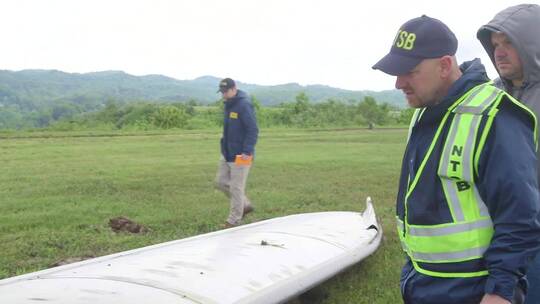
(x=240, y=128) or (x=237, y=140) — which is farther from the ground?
(x=240, y=128)

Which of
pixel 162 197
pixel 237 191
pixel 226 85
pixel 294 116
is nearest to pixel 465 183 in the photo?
pixel 237 191

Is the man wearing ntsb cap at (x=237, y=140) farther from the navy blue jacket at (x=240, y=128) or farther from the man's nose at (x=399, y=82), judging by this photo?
the man's nose at (x=399, y=82)

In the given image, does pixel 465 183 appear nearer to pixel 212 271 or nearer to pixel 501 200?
pixel 501 200

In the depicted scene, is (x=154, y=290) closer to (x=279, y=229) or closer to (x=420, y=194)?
(x=420, y=194)

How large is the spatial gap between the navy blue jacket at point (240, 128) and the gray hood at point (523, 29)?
15.6 feet

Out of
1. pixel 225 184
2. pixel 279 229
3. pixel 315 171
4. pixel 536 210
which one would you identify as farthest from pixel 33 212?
pixel 536 210

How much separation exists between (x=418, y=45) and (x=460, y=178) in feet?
1.60

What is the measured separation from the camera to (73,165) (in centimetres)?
1352

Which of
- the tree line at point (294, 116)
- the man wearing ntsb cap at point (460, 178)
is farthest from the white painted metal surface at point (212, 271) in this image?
the tree line at point (294, 116)

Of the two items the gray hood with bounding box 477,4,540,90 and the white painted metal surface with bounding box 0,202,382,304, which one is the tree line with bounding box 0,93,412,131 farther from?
the gray hood with bounding box 477,4,540,90

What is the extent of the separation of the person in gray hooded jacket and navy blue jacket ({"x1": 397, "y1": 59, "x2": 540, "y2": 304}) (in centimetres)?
52

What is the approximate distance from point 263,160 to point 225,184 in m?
7.64

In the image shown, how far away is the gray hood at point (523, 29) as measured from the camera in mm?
2326

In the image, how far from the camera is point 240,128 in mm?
7051
